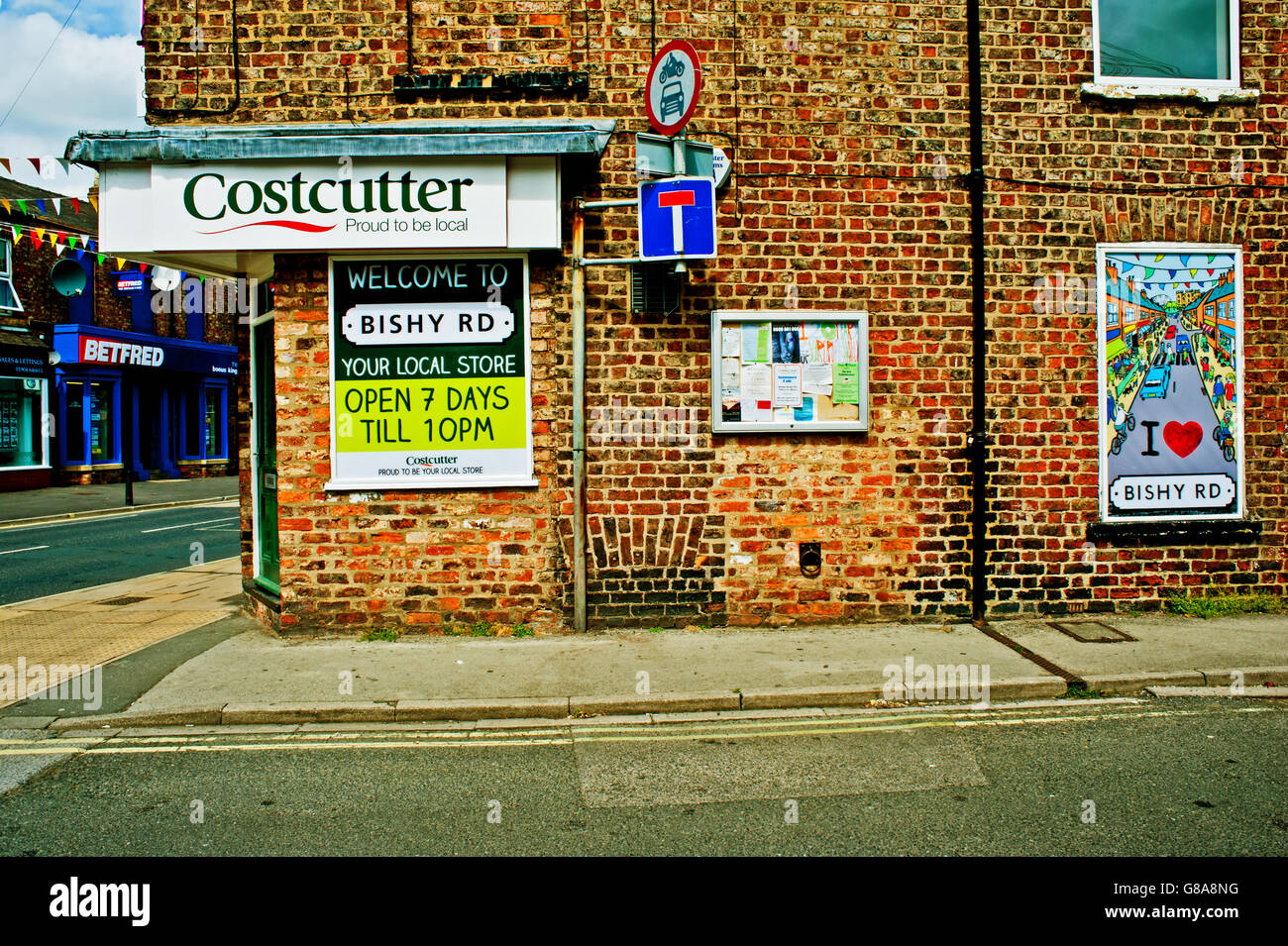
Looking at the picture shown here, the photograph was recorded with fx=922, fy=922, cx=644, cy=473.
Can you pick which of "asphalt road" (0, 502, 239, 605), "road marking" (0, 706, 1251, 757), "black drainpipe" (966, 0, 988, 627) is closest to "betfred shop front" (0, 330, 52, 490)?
"asphalt road" (0, 502, 239, 605)

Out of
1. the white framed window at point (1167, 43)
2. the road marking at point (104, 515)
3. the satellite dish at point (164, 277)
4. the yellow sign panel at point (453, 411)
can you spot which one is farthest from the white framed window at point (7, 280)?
the white framed window at point (1167, 43)

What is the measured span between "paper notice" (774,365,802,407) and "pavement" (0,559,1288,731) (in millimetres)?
2032

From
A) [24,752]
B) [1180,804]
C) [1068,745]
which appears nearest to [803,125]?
[1068,745]

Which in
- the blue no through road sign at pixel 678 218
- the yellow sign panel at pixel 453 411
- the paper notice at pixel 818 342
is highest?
the blue no through road sign at pixel 678 218

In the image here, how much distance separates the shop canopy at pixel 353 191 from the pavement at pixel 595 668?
11.1 feet

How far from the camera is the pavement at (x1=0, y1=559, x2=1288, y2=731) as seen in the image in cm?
618

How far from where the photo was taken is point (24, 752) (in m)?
5.52

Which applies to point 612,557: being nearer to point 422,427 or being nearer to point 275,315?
point 422,427

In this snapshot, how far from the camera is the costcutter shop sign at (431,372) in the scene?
26.6 ft

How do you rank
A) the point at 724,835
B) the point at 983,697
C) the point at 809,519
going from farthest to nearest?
1. the point at 809,519
2. the point at 983,697
3. the point at 724,835

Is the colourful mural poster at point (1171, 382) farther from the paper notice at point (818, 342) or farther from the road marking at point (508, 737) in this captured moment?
the road marking at point (508, 737)

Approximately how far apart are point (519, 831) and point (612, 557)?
391cm

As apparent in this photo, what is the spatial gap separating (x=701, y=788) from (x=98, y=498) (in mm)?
24133

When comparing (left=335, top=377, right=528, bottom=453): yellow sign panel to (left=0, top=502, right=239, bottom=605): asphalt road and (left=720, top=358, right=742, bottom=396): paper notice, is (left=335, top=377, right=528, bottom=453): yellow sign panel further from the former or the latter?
(left=0, top=502, right=239, bottom=605): asphalt road
